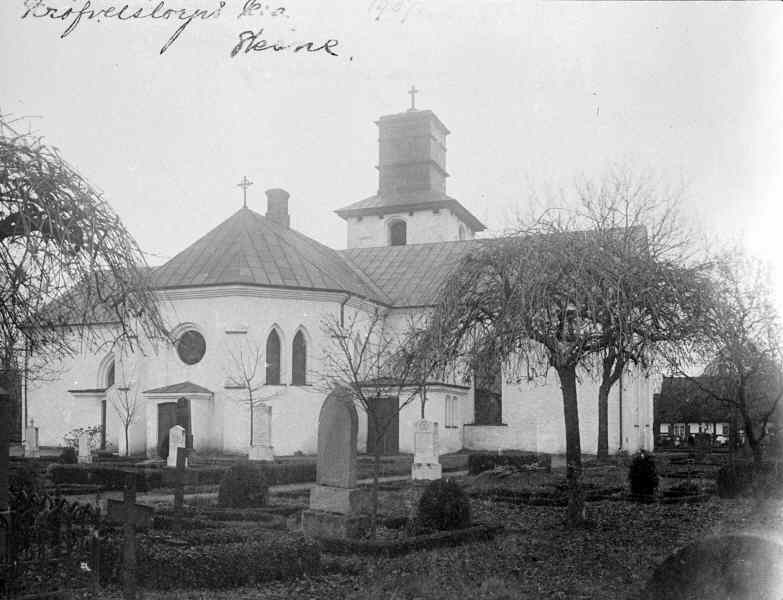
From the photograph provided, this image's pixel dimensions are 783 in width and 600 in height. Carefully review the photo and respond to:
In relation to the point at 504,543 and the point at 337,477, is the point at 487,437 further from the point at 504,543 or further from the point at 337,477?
the point at 504,543

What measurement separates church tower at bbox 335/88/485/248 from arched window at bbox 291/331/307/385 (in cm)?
1294

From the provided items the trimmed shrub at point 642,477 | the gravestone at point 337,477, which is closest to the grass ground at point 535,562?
the gravestone at point 337,477

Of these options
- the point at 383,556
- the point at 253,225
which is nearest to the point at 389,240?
the point at 253,225

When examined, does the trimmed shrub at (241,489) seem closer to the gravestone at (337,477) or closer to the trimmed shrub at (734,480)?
the gravestone at (337,477)

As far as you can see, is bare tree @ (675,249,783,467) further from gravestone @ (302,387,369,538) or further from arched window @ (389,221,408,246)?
arched window @ (389,221,408,246)

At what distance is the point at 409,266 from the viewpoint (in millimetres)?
36875

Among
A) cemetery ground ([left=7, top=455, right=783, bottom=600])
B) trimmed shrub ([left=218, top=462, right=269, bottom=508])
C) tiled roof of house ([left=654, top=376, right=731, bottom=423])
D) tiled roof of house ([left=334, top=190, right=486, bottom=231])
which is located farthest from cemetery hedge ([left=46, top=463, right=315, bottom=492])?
tiled roof of house ([left=654, top=376, right=731, bottom=423])

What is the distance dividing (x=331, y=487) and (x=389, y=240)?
30.5 metres

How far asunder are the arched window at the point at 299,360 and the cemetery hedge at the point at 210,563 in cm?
2025

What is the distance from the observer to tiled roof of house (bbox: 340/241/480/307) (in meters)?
34.8

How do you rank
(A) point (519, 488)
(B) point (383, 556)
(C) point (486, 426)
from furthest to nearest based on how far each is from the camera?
1. (C) point (486, 426)
2. (A) point (519, 488)
3. (B) point (383, 556)

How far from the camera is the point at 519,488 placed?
61.8 ft

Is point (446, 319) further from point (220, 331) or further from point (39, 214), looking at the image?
point (220, 331)

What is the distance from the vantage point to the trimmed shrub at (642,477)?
17469 millimetres
